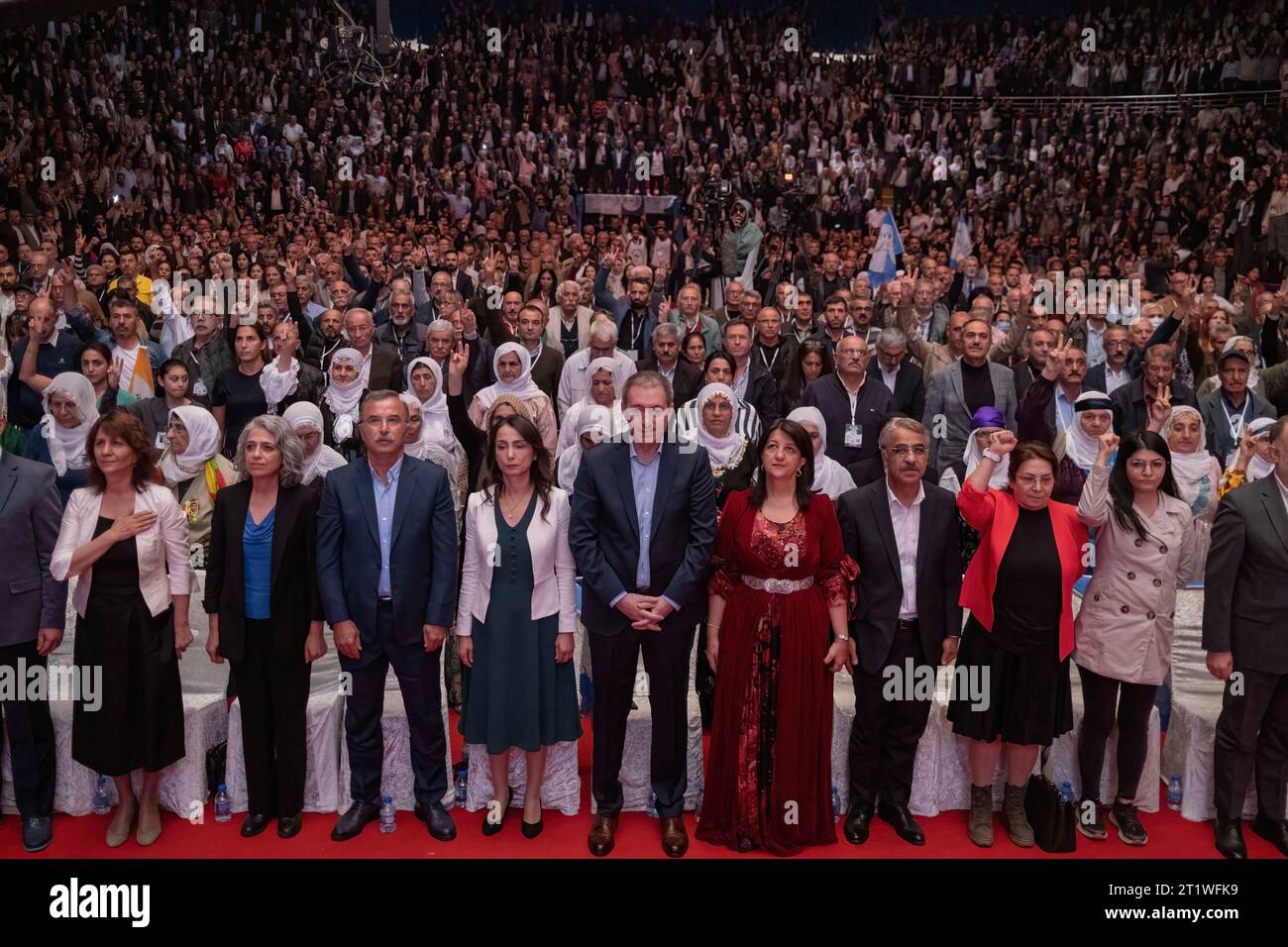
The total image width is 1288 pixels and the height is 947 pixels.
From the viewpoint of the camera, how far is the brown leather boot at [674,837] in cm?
355

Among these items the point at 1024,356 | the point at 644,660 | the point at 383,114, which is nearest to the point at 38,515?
the point at 644,660

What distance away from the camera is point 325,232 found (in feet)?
34.5

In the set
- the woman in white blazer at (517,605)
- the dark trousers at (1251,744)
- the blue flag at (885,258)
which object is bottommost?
the dark trousers at (1251,744)

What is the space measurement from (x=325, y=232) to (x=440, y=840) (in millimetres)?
8182

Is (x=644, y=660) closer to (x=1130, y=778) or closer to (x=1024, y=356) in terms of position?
(x=1130, y=778)

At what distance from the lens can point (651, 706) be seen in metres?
3.65

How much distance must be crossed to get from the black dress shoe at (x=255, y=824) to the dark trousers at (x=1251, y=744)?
10.8 feet

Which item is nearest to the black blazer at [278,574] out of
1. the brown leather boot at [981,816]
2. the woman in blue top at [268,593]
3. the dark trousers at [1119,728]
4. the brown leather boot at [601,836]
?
the woman in blue top at [268,593]

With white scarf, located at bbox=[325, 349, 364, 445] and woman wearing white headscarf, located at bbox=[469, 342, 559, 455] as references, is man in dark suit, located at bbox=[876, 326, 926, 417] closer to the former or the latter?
woman wearing white headscarf, located at bbox=[469, 342, 559, 455]

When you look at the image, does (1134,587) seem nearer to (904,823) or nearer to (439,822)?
(904,823)

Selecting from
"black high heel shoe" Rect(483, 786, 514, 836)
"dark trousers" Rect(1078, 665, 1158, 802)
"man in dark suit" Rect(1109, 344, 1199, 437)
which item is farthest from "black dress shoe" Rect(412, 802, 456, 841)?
"man in dark suit" Rect(1109, 344, 1199, 437)

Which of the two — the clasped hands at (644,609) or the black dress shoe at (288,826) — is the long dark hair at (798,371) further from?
the black dress shoe at (288,826)

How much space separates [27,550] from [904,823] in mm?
3093

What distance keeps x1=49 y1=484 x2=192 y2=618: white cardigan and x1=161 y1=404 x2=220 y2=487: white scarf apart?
866 mm
